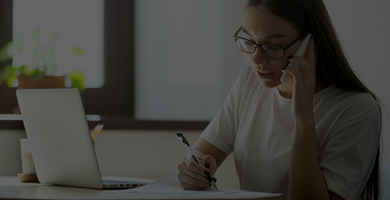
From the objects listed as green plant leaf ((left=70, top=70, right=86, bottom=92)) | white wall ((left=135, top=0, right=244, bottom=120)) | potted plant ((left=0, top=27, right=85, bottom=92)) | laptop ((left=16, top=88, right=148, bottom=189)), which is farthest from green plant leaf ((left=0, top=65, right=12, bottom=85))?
laptop ((left=16, top=88, right=148, bottom=189))

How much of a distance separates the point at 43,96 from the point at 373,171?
881mm

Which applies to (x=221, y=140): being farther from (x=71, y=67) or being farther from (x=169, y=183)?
(x=71, y=67)

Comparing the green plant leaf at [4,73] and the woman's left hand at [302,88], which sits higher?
the woman's left hand at [302,88]

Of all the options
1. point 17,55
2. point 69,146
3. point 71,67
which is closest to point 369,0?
point 69,146

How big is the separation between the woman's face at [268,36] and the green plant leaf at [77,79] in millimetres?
1249

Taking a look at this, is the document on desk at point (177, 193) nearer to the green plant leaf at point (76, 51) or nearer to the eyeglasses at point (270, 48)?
the eyeglasses at point (270, 48)

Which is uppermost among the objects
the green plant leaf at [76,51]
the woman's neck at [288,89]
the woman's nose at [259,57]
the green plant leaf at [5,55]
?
the woman's nose at [259,57]

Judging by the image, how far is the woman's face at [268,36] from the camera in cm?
128

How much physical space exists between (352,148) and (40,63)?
1663mm

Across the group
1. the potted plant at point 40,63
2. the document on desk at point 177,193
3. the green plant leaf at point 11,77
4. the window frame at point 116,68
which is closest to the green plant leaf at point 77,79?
the potted plant at point 40,63

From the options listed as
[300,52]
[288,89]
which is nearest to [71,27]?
[288,89]

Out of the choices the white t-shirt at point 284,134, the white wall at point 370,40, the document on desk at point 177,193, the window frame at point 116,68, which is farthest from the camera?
the window frame at point 116,68

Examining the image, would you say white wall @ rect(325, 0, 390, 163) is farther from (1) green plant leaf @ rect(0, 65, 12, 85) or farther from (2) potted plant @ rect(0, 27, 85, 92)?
(1) green plant leaf @ rect(0, 65, 12, 85)

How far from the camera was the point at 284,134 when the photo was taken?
1.42m
